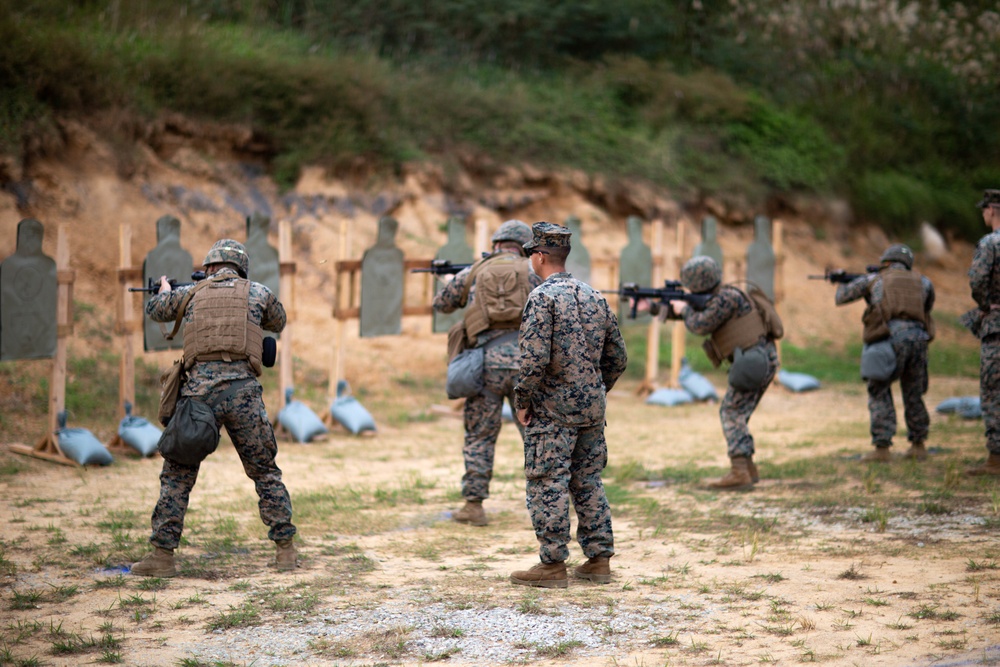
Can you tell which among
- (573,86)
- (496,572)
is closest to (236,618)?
(496,572)

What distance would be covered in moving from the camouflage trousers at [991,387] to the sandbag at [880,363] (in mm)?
723

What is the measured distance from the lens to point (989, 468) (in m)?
7.84

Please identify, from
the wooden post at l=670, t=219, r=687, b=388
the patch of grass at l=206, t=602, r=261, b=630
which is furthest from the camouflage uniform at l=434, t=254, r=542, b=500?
the wooden post at l=670, t=219, r=687, b=388

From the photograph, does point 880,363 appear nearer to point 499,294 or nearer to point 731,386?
point 731,386

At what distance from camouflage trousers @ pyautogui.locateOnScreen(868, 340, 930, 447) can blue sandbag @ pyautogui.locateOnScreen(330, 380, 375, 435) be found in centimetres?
476

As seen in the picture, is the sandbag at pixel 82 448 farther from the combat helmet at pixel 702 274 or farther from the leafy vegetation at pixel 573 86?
the leafy vegetation at pixel 573 86

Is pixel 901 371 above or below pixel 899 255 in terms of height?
below

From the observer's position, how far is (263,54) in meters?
15.3

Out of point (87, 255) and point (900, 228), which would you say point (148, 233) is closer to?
point (87, 255)

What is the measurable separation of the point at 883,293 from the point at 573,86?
37.1 ft

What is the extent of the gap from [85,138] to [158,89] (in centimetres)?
145

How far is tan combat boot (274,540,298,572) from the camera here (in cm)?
568

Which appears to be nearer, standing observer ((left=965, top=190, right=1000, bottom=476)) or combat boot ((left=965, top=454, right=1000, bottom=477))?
standing observer ((left=965, top=190, right=1000, bottom=476))

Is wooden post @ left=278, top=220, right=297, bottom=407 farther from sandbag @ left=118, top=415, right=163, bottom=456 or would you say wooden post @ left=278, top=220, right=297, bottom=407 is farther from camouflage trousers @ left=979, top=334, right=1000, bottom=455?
camouflage trousers @ left=979, top=334, right=1000, bottom=455
